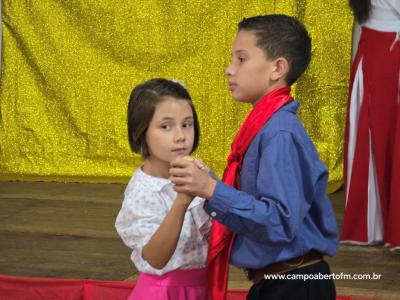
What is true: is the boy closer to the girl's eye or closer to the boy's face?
the boy's face

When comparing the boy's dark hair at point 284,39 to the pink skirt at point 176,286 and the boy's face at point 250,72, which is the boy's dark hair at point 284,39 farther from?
the pink skirt at point 176,286

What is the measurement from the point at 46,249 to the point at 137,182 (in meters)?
1.60

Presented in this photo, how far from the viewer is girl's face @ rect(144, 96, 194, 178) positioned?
1738 millimetres

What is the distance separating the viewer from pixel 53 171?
4.92 metres

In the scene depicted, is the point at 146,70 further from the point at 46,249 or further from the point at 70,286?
the point at 70,286

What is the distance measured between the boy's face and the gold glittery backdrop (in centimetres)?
274

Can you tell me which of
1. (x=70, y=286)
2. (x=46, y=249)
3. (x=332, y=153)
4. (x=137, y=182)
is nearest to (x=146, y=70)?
(x=332, y=153)

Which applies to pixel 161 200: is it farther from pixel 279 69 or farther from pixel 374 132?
pixel 374 132

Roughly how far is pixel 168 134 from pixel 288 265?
1.22ft

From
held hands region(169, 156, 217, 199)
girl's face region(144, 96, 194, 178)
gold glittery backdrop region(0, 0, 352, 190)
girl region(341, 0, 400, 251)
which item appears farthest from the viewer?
gold glittery backdrop region(0, 0, 352, 190)

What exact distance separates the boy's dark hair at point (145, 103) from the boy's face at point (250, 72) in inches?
7.0

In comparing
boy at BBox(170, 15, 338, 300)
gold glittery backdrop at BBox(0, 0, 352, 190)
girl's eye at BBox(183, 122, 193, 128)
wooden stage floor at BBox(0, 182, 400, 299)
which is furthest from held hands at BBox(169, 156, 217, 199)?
gold glittery backdrop at BBox(0, 0, 352, 190)

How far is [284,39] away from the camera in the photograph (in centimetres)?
167

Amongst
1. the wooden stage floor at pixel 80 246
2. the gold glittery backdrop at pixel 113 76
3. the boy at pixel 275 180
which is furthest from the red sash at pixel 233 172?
the gold glittery backdrop at pixel 113 76
